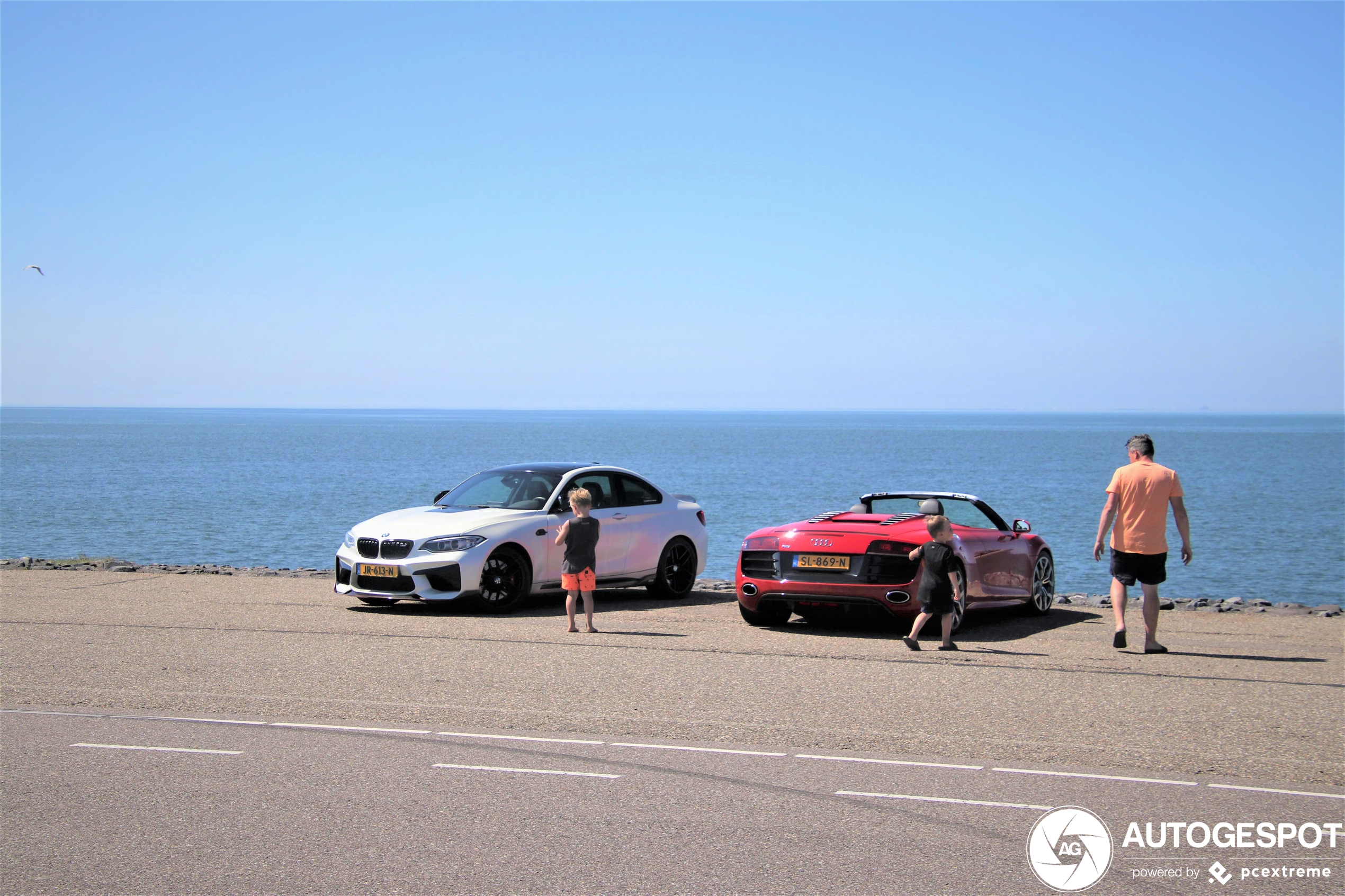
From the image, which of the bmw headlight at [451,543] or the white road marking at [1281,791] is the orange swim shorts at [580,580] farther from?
the white road marking at [1281,791]

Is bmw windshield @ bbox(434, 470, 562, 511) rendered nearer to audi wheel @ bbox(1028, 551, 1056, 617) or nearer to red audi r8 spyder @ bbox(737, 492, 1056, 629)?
red audi r8 spyder @ bbox(737, 492, 1056, 629)

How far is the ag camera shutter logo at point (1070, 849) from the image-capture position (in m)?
4.80

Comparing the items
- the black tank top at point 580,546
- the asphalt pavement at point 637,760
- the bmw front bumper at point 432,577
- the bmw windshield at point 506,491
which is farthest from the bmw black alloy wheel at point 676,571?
the asphalt pavement at point 637,760

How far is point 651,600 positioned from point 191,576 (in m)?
6.83

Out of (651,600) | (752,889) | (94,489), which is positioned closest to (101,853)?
(752,889)

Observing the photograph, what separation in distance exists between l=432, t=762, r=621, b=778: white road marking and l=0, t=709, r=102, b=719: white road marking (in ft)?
8.90

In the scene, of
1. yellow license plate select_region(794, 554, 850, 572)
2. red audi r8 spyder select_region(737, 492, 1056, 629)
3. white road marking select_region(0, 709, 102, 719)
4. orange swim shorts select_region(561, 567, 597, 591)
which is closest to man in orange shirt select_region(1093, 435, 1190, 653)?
red audi r8 spyder select_region(737, 492, 1056, 629)

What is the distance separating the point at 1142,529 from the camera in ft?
35.1

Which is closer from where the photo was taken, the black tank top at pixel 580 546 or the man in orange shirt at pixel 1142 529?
the man in orange shirt at pixel 1142 529

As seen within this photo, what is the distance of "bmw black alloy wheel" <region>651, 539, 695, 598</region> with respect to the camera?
15266 mm

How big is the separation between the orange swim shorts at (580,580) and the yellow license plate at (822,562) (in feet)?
6.72

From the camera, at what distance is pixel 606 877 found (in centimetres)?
471

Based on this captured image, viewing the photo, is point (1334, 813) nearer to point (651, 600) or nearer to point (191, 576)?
point (651, 600)

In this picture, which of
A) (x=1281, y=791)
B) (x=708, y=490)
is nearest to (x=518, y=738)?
(x=1281, y=791)
